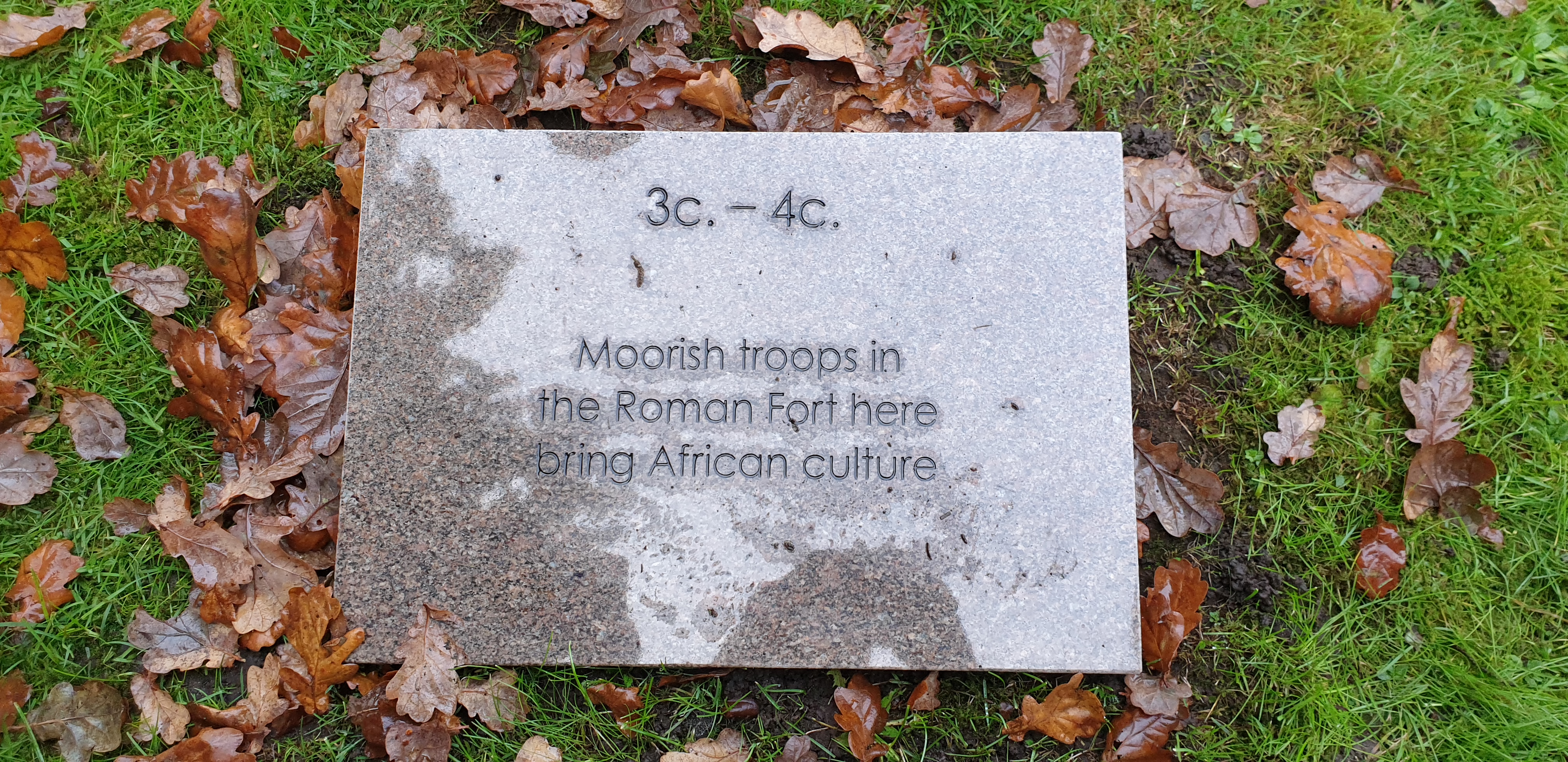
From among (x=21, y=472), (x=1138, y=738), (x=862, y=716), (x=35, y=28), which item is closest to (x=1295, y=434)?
(x=1138, y=738)

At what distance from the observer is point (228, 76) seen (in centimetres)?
264

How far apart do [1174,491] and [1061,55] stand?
140cm

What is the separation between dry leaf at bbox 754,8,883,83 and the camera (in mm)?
2584

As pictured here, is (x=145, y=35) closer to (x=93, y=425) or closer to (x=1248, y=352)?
(x=93, y=425)

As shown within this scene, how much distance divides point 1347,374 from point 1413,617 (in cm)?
71

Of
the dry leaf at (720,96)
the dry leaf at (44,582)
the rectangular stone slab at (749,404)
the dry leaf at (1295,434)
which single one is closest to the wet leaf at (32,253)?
the dry leaf at (44,582)

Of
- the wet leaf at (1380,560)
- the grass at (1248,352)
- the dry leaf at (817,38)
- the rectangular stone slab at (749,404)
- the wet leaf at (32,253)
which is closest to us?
the rectangular stone slab at (749,404)

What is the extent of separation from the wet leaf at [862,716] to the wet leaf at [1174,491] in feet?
3.01

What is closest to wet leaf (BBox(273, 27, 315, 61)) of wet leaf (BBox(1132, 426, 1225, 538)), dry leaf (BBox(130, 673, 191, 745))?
dry leaf (BBox(130, 673, 191, 745))

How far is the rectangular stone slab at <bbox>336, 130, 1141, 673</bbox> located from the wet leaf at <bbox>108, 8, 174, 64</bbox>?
1035 millimetres

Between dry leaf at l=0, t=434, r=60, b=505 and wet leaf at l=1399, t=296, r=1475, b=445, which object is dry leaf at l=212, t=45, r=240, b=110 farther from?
wet leaf at l=1399, t=296, r=1475, b=445

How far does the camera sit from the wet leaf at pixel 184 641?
7.23 feet

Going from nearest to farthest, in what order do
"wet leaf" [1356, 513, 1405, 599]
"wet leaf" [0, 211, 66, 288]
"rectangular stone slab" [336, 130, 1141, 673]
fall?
"rectangular stone slab" [336, 130, 1141, 673] < "wet leaf" [1356, 513, 1405, 599] < "wet leaf" [0, 211, 66, 288]

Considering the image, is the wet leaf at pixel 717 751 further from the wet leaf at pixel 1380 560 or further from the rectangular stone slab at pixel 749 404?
the wet leaf at pixel 1380 560
